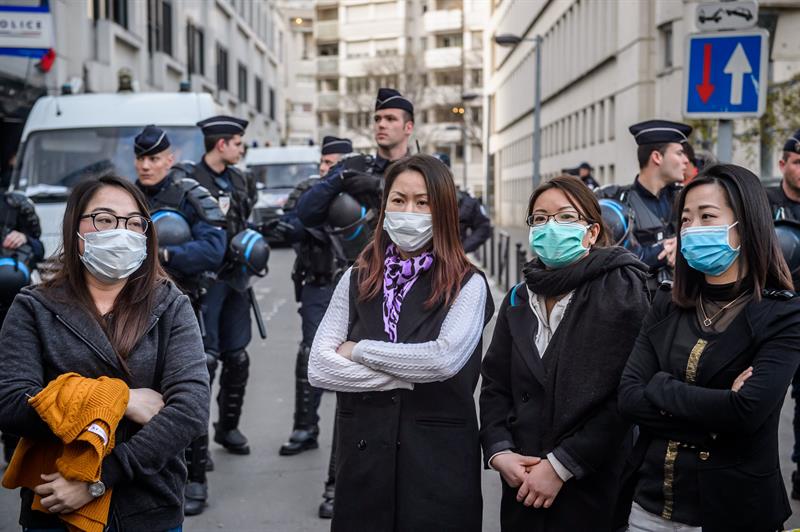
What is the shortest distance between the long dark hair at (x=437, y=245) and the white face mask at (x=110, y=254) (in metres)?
0.88

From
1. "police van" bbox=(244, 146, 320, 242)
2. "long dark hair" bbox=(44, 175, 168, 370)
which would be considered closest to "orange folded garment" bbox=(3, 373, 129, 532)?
"long dark hair" bbox=(44, 175, 168, 370)

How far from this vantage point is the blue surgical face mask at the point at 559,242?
3.73 meters

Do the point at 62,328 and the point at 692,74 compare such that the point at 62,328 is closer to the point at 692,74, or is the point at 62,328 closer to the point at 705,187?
the point at 705,187

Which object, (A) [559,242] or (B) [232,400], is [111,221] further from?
(B) [232,400]

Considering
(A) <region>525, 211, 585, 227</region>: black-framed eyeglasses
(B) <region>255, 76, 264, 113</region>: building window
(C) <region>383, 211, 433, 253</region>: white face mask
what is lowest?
(C) <region>383, 211, 433, 253</region>: white face mask

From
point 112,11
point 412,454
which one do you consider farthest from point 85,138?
point 112,11

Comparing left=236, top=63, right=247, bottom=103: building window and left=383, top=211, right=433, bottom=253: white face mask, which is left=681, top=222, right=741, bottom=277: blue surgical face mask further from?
left=236, top=63, right=247, bottom=103: building window

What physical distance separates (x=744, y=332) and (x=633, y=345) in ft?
1.50

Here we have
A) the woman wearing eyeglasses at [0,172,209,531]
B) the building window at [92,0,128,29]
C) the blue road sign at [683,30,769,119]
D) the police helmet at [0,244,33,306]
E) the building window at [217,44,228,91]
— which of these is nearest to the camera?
the woman wearing eyeglasses at [0,172,209,531]

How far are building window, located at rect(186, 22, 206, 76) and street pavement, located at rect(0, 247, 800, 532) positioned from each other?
30403 millimetres

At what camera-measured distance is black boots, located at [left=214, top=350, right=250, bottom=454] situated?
666cm

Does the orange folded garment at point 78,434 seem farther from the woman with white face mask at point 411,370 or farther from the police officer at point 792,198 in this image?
the police officer at point 792,198

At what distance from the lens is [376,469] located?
3.59 metres

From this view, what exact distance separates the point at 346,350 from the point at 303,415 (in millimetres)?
3398
